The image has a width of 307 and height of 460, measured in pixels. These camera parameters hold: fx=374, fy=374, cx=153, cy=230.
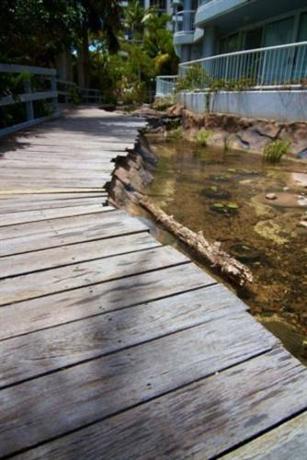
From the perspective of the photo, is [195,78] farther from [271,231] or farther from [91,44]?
[91,44]

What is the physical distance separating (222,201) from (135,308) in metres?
4.12

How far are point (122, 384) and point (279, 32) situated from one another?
14.1 metres

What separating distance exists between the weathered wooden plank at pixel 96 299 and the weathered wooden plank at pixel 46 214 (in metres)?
1.11

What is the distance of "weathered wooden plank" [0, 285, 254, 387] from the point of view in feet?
4.68

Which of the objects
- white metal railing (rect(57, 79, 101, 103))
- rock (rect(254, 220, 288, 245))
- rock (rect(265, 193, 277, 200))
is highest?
white metal railing (rect(57, 79, 101, 103))

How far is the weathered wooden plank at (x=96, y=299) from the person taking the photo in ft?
5.41

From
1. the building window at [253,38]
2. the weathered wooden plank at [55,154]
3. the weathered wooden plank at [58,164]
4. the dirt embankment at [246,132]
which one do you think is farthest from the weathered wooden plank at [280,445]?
the building window at [253,38]

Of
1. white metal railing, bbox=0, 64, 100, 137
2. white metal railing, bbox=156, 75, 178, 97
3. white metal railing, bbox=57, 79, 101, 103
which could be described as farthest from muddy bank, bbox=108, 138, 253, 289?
white metal railing, bbox=156, 75, 178, 97

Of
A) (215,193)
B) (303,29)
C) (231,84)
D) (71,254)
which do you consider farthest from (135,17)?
(71,254)

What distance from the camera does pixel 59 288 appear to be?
1902mm

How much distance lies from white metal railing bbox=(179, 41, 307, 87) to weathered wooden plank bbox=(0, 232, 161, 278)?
729cm

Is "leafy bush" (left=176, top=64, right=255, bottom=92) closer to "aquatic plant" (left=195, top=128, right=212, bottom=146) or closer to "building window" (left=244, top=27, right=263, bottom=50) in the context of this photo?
"aquatic plant" (left=195, top=128, right=212, bottom=146)

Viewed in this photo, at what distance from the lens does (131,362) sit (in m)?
1.44

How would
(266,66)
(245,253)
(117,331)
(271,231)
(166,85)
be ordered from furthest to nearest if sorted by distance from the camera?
(166,85), (266,66), (271,231), (245,253), (117,331)
